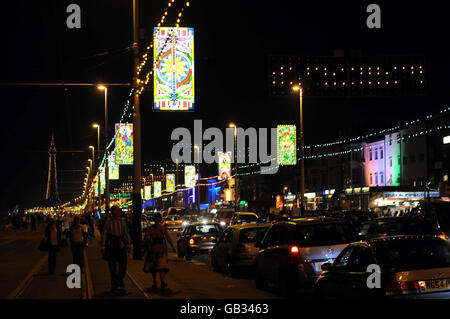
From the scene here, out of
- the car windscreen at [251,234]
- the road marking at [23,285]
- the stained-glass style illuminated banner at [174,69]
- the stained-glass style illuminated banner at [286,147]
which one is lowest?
the road marking at [23,285]

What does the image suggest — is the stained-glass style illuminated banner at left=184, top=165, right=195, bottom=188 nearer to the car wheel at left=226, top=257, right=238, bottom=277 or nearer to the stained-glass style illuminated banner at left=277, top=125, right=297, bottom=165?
the stained-glass style illuminated banner at left=277, top=125, right=297, bottom=165

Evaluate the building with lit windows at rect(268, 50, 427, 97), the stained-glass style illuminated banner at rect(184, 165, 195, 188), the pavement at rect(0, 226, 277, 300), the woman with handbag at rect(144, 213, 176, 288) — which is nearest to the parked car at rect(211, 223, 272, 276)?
the pavement at rect(0, 226, 277, 300)

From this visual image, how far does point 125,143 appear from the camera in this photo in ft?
115

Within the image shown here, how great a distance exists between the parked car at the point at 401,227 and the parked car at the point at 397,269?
8705mm

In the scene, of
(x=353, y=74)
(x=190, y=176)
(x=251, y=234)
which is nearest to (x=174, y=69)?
(x=251, y=234)

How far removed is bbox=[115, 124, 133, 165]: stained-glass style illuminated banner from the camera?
1379 inches

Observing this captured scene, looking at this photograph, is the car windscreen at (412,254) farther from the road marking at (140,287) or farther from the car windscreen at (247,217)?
the car windscreen at (247,217)

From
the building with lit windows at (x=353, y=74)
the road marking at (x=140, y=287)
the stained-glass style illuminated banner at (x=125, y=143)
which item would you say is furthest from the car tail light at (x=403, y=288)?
the stained-glass style illuminated banner at (x=125, y=143)

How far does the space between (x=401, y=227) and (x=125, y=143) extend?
18.7 m

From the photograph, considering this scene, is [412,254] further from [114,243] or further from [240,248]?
[240,248]

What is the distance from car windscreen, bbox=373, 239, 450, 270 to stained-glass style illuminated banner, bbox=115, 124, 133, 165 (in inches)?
1017

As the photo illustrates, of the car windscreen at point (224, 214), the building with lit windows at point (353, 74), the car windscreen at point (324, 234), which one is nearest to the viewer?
the car windscreen at point (324, 234)

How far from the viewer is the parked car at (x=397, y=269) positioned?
30.9 feet

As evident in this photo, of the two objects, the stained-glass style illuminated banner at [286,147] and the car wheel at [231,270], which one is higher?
the stained-glass style illuminated banner at [286,147]
